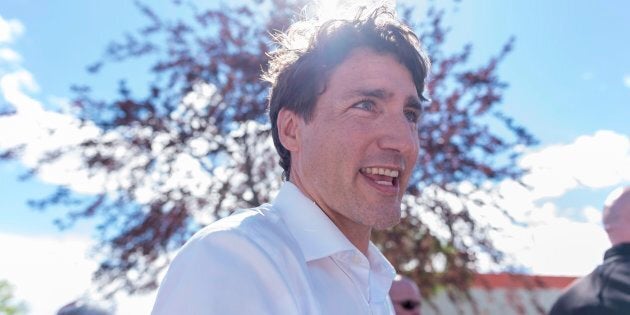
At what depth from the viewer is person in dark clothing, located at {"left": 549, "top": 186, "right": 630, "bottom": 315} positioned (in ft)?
9.50

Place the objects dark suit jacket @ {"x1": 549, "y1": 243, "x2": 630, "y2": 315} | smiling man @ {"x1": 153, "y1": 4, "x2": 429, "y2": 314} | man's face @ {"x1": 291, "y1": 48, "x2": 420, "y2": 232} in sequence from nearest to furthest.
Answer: smiling man @ {"x1": 153, "y1": 4, "x2": 429, "y2": 314} → man's face @ {"x1": 291, "y1": 48, "x2": 420, "y2": 232} → dark suit jacket @ {"x1": 549, "y1": 243, "x2": 630, "y2": 315}

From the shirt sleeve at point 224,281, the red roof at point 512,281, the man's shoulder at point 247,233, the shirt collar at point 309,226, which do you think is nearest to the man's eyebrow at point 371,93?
the shirt collar at point 309,226

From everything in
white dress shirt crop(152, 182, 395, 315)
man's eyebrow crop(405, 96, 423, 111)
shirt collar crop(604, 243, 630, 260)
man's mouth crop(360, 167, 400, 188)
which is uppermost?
man's eyebrow crop(405, 96, 423, 111)

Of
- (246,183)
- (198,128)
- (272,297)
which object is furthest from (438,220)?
(272,297)

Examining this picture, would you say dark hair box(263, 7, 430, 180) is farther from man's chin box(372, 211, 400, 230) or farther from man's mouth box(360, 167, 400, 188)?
man's chin box(372, 211, 400, 230)

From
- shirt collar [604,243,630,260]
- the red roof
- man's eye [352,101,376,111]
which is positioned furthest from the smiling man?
the red roof

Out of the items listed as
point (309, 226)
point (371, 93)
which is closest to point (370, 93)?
point (371, 93)

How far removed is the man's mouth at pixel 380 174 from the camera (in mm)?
1715

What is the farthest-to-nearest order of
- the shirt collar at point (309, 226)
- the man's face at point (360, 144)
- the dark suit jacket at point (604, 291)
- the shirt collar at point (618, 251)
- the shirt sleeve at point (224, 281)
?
1. the shirt collar at point (618, 251)
2. the dark suit jacket at point (604, 291)
3. the man's face at point (360, 144)
4. the shirt collar at point (309, 226)
5. the shirt sleeve at point (224, 281)

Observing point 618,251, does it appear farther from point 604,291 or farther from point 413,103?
point 413,103

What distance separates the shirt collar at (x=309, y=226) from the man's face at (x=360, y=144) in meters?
0.07

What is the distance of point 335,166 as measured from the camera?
169 centimetres

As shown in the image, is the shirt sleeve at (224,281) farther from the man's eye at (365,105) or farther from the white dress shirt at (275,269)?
the man's eye at (365,105)

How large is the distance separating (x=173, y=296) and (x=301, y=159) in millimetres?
676
